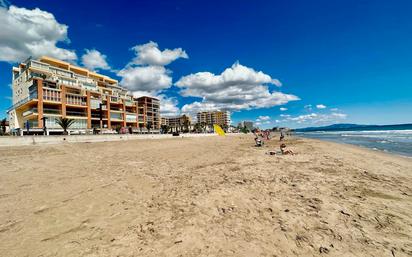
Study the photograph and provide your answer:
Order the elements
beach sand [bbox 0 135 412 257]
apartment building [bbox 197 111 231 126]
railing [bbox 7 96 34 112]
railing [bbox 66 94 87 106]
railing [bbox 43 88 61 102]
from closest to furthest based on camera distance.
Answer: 1. beach sand [bbox 0 135 412 257]
2. railing [bbox 43 88 61 102]
3. railing [bbox 7 96 34 112]
4. railing [bbox 66 94 87 106]
5. apartment building [bbox 197 111 231 126]

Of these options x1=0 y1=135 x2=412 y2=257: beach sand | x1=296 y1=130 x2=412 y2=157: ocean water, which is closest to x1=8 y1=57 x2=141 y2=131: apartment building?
x1=0 y1=135 x2=412 y2=257: beach sand

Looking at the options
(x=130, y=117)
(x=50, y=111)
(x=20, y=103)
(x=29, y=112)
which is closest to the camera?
(x=29, y=112)

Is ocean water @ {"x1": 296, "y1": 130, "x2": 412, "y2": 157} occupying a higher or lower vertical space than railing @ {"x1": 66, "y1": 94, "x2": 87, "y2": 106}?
lower

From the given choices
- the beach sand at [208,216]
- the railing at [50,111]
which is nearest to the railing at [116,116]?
the railing at [50,111]

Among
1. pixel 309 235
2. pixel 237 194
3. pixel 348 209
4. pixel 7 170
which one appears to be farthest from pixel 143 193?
pixel 7 170

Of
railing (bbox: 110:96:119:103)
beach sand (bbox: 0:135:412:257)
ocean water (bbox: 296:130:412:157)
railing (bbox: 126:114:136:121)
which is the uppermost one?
railing (bbox: 110:96:119:103)

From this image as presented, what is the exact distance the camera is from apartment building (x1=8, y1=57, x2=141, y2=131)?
41.9 meters

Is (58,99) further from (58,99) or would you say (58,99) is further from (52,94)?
(52,94)

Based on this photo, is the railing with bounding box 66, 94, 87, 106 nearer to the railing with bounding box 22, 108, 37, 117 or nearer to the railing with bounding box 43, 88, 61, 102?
the railing with bounding box 43, 88, 61, 102

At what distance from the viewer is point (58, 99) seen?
44.8 metres

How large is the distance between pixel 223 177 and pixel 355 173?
5.86m

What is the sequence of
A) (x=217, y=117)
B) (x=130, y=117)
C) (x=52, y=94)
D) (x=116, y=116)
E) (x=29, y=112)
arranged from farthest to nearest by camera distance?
(x=217, y=117), (x=130, y=117), (x=116, y=116), (x=52, y=94), (x=29, y=112)

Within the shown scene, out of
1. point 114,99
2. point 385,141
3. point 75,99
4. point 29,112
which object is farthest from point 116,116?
point 385,141

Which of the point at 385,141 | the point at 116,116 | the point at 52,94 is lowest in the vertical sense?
the point at 385,141
